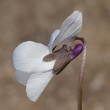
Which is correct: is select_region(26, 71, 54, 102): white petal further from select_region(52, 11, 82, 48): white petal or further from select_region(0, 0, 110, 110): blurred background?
select_region(0, 0, 110, 110): blurred background

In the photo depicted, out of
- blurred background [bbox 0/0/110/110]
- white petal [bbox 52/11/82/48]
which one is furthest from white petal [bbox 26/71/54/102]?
blurred background [bbox 0/0/110/110]

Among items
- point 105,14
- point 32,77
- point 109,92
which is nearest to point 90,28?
point 105,14

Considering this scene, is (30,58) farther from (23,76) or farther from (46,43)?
(46,43)

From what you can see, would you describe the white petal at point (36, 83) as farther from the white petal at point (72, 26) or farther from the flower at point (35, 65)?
the white petal at point (72, 26)

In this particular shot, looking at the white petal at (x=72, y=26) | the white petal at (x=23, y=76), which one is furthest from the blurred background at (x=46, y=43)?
the white petal at (x=72, y=26)

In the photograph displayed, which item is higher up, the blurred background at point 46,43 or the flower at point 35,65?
the flower at point 35,65

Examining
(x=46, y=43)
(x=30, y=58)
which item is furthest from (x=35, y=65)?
(x=46, y=43)
